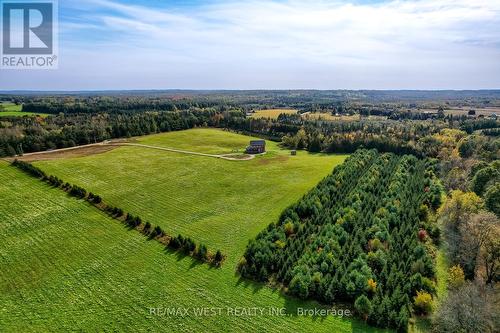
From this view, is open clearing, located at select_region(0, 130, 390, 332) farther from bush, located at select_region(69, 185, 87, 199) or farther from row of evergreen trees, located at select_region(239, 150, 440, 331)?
row of evergreen trees, located at select_region(239, 150, 440, 331)

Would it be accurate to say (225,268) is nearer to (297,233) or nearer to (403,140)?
(297,233)

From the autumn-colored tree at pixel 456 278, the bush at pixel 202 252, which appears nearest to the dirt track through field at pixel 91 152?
the bush at pixel 202 252

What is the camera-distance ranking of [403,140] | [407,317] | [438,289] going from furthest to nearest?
1. [403,140]
2. [438,289]
3. [407,317]

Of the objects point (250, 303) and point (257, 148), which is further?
point (257, 148)

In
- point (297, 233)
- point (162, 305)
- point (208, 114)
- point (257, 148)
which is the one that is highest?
point (208, 114)

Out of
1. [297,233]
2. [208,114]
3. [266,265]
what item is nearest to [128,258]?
[266,265]

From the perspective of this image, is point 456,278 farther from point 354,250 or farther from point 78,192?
point 78,192

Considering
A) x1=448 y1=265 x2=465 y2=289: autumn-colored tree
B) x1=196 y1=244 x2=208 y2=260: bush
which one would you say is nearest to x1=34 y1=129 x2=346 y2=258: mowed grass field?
x1=196 y1=244 x2=208 y2=260: bush

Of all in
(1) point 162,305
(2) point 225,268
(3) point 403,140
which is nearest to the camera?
(1) point 162,305
